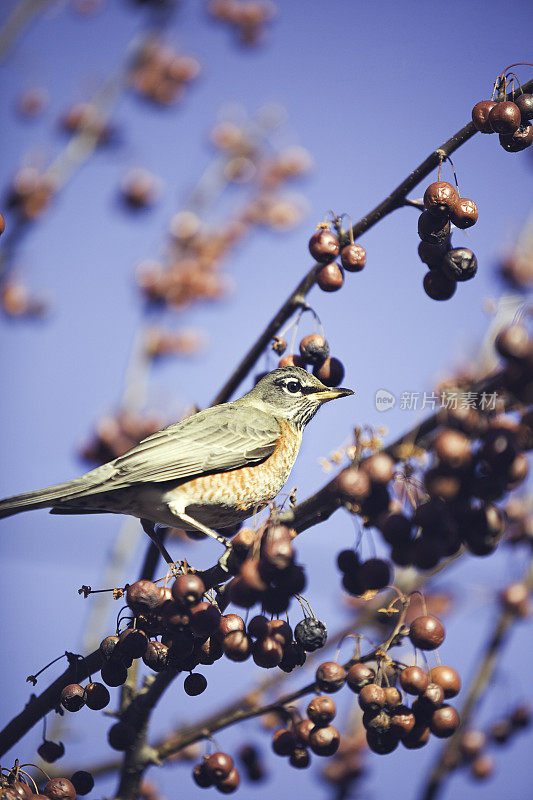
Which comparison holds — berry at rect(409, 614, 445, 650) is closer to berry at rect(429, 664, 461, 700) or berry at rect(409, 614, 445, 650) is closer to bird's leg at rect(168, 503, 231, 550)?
berry at rect(429, 664, 461, 700)

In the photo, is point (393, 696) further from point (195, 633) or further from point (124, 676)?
point (124, 676)

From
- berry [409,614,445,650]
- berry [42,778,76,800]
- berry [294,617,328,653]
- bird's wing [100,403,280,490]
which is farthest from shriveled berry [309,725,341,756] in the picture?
bird's wing [100,403,280,490]

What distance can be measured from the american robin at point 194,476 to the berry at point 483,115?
4.74ft

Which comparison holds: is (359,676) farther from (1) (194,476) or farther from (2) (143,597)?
(1) (194,476)

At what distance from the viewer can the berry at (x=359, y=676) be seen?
228cm

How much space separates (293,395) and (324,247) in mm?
1497

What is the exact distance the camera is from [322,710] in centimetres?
241

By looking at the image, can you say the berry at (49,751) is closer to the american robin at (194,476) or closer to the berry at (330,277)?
the american robin at (194,476)

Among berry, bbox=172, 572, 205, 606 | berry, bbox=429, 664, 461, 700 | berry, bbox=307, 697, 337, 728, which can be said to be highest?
berry, bbox=172, 572, 205, 606

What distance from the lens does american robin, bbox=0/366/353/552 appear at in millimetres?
3148

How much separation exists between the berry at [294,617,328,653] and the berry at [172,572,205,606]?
44 cm

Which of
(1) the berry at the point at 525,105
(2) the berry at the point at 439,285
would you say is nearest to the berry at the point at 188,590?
(2) the berry at the point at 439,285

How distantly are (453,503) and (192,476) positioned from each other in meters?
1.91

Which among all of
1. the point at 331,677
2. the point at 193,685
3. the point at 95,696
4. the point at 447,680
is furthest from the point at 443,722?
the point at 95,696
